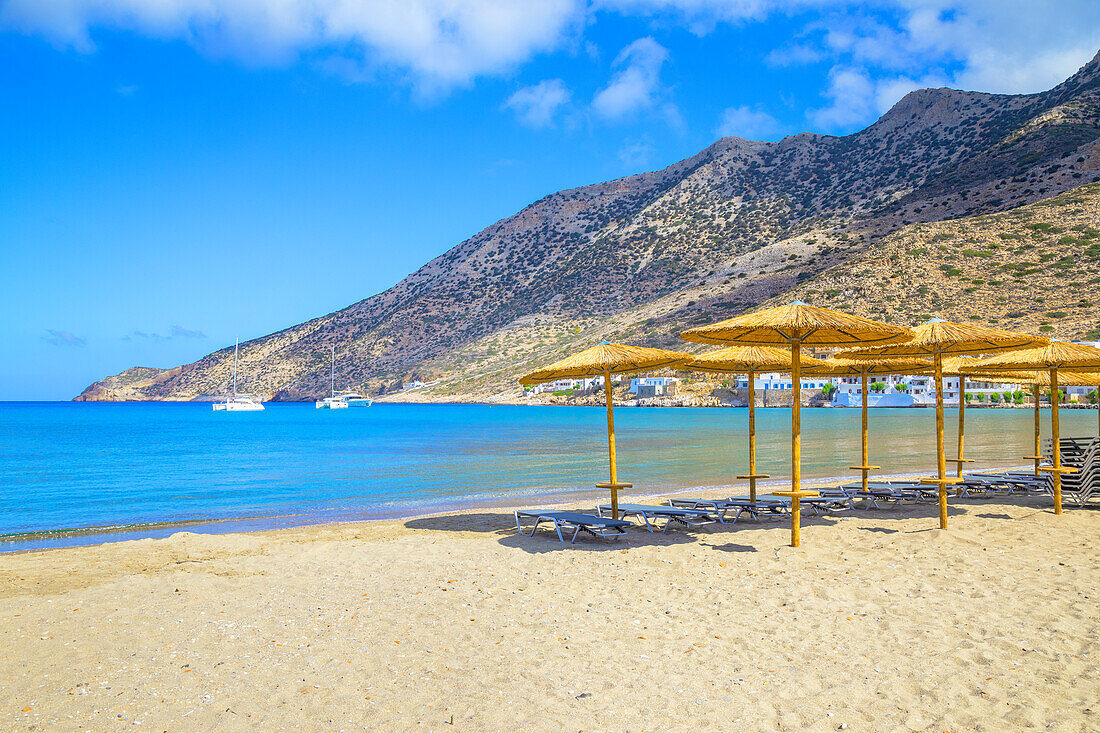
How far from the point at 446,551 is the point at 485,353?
75.9 m

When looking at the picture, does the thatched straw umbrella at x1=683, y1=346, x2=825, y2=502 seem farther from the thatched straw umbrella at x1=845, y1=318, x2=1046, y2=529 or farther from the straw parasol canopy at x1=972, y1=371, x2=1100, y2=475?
the straw parasol canopy at x1=972, y1=371, x2=1100, y2=475

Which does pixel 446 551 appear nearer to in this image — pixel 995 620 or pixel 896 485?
pixel 995 620

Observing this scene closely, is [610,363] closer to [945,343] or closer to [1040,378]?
[945,343]

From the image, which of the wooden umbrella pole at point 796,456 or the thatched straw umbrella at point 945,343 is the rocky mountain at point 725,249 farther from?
the wooden umbrella pole at point 796,456

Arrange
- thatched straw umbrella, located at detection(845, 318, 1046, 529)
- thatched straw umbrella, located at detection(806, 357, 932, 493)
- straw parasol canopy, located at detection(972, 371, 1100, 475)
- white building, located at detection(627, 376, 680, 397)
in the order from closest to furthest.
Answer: thatched straw umbrella, located at detection(845, 318, 1046, 529), thatched straw umbrella, located at detection(806, 357, 932, 493), straw parasol canopy, located at detection(972, 371, 1100, 475), white building, located at detection(627, 376, 680, 397)

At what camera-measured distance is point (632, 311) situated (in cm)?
7019

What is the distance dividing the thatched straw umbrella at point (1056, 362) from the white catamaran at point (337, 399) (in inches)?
3202

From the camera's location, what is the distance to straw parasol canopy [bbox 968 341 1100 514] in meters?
9.51

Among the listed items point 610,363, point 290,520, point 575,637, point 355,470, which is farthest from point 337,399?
point 575,637

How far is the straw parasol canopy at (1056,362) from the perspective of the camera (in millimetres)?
9513

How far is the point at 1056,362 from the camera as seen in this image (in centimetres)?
984

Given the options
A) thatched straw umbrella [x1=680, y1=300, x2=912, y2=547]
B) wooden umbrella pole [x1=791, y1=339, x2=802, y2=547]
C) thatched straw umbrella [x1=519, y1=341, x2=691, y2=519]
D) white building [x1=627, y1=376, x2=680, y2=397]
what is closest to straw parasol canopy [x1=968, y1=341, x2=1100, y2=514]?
thatched straw umbrella [x1=680, y1=300, x2=912, y2=547]

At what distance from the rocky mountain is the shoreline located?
37214mm

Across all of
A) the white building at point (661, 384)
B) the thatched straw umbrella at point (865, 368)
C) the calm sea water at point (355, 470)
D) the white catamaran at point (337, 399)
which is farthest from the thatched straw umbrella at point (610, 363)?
the white catamaran at point (337, 399)
